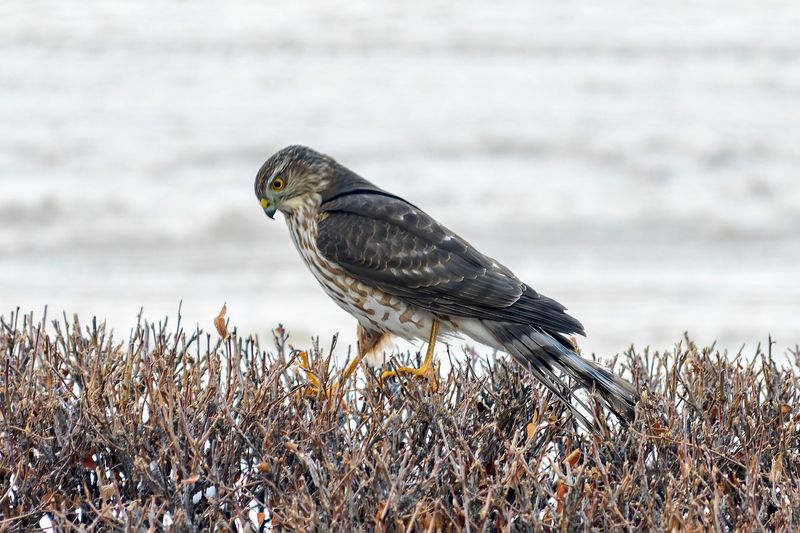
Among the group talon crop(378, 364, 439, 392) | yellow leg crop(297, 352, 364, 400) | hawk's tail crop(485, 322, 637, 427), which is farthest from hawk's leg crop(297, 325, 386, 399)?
hawk's tail crop(485, 322, 637, 427)

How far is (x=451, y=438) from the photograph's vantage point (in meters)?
3.41

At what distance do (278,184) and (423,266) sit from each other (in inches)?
34.5

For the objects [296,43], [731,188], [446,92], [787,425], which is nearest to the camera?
[787,425]

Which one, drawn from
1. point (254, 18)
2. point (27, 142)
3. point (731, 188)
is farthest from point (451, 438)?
point (254, 18)

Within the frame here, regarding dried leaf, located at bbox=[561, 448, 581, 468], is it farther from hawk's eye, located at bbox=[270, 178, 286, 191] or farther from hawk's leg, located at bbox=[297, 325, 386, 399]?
hawk's eye, located at bbox=[270, 178, 286, 191]

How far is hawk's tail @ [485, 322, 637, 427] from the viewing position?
151 inches

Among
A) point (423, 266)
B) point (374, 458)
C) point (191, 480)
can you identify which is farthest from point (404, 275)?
point (191, 480)

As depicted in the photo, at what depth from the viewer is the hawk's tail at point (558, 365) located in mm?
3828

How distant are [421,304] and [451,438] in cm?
124

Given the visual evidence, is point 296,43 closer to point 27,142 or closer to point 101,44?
point 101,44

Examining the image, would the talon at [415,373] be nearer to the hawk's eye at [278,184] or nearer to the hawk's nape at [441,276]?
the hawk's nape at [441,276]

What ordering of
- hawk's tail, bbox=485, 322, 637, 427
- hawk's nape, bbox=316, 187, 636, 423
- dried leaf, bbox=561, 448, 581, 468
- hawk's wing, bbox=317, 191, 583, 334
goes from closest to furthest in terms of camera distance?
dried leaf, bbox=561, 448, 581, 468 < hawk's tail, bbox=485, 322, 637, 427 < hawk's nape, bbox=316, 187, 636, 423 < hawk's wing, bbox=317, 191, 583, 334

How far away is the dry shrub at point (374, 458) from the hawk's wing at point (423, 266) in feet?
2.07

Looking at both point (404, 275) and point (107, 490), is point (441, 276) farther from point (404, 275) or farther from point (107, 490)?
point (107, 490)
